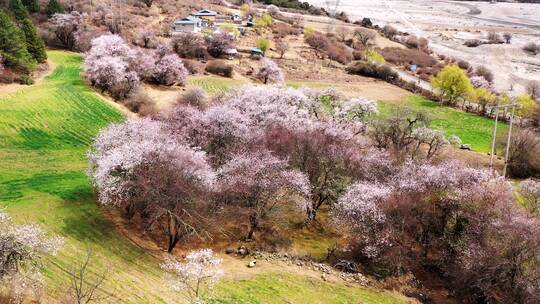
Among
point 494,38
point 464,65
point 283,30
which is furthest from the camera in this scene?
point 494,38

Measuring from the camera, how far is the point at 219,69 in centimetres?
7619

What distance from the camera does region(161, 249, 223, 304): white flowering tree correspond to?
2216cm

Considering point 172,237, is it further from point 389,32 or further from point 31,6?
point 389,32

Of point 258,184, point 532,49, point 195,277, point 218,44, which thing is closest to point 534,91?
A: point 532,49

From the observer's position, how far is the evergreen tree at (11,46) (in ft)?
180

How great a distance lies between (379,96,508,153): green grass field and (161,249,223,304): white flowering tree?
4279 cm

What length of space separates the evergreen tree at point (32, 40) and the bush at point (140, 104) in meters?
17.6

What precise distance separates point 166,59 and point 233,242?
41357 mm

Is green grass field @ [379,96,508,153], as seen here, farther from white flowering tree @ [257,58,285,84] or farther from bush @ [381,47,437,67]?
bush @ [381,47,437,67]

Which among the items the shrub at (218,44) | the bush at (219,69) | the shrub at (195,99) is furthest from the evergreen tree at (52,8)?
the shrub at (195,99)

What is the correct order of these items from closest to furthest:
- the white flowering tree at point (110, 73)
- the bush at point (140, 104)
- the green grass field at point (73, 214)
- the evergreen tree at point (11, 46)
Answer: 1. the green grass field at point (73, 214)
2. the bush at point (140, 104)
3. the evergreen tree at point (11, 46)
4. the white flowering tree at point (110, 73)

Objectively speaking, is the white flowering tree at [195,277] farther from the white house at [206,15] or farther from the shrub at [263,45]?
the white house at [206,15]

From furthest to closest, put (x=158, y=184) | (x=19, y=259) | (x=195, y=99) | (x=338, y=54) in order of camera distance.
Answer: (x=338, y=54)
(x=195, y=99)
(x=158, y=184)
(x=19, y=259)

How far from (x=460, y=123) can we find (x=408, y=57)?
42.9 meters
